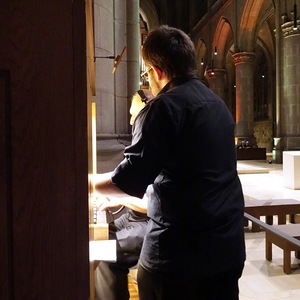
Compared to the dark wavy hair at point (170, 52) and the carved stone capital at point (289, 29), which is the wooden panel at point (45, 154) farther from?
the carved stone capital at point (289, 29)

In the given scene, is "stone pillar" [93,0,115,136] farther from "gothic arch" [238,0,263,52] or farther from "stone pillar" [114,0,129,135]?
"gothic arch" [238,0,263,52]

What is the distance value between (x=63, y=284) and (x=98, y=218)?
1261 millimetres

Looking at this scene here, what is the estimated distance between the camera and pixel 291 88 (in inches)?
641

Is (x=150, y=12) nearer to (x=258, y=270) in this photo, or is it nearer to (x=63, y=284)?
(x=258, y=270)

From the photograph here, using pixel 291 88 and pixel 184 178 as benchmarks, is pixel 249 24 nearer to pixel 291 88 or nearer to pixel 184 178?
pixel 291 88

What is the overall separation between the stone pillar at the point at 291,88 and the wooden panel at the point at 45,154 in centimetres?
1673

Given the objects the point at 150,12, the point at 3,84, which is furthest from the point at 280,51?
the point at 3,84

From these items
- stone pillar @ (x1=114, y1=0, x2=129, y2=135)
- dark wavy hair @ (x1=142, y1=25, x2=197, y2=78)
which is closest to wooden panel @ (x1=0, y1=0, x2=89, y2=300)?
dark wavy hair @ (x1=142, y1=25, x2=197, y2=78)

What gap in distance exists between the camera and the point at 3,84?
2.80 ft

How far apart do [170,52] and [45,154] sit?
676mm

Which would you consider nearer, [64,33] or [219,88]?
[64,33]

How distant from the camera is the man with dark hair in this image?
1.23 m

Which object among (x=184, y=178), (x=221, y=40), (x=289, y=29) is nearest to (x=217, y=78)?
(x=221, y=40)

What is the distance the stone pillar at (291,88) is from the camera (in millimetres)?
16094
